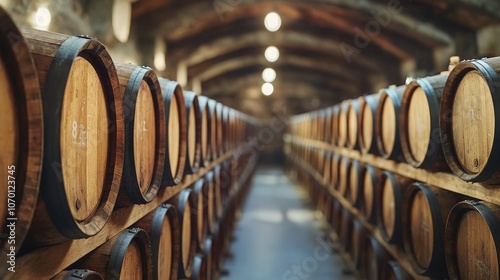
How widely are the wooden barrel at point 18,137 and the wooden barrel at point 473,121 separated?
1851 mm

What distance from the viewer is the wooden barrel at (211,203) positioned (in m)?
4.41

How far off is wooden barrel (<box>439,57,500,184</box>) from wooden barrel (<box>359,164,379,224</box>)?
1662 mm

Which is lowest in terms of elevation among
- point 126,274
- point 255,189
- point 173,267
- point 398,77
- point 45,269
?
point 255,189

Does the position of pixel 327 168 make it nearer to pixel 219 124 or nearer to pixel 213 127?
pixel 219 124

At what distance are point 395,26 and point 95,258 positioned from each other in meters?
9.06

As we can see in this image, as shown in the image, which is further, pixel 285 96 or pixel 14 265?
pixel 285 96

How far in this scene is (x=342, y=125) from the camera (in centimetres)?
593

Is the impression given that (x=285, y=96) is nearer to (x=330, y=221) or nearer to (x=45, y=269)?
(x=330, y=221)

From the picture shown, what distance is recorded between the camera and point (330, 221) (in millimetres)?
7145

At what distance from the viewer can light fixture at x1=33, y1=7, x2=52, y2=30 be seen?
4973 mm

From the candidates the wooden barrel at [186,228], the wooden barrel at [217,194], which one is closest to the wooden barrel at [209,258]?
the wooden barrel at [186,228]

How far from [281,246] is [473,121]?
4812mm

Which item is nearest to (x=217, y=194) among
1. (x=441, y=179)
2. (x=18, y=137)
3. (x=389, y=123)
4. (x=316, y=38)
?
(x=389, y=123)

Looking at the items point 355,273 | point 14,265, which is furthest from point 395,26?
point 14,265
